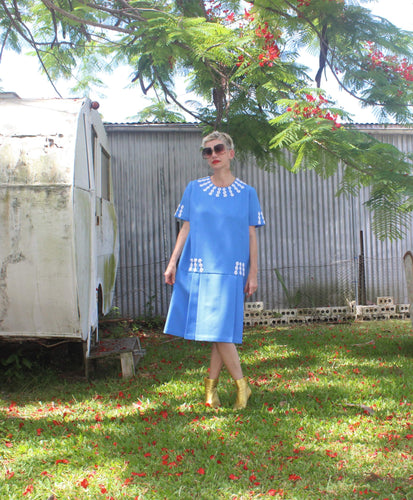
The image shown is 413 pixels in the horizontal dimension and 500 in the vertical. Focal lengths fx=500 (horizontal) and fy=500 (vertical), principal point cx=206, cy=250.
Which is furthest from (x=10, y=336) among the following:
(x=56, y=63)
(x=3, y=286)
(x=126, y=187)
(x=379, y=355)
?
(x=56, y=63)

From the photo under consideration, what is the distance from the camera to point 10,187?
4.09 metres

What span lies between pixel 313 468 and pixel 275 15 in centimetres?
488

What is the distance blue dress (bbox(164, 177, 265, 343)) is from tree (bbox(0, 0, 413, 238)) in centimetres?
139

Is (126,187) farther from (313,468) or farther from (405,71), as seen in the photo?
(313,468)

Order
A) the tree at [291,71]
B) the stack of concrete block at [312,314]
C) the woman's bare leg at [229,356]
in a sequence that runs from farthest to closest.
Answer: the stack of concrete block at [312,314], the tree at [291,71], the woman's bare leg at [229,356]

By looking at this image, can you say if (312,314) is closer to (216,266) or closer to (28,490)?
(216,266)

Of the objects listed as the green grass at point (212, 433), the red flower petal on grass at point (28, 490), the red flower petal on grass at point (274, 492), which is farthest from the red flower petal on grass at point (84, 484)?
the red flower petal on grass at point (274, 492)

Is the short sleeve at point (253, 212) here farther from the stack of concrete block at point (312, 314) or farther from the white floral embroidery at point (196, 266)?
the stack of concrete block at point (312, 314)

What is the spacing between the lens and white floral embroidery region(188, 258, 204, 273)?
3712mm

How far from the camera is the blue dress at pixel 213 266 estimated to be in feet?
11.9

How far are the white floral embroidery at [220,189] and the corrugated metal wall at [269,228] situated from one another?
5.28m

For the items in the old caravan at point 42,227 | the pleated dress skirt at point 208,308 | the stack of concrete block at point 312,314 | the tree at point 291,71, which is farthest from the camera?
the stack of concrete block at point 312,314

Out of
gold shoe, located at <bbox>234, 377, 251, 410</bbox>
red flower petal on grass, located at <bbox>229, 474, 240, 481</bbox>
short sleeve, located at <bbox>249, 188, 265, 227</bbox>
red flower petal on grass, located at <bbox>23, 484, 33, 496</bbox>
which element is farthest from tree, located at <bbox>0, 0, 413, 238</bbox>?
red flower petal on grass, located at <bbox>23, 484, 33, 496</bbox>

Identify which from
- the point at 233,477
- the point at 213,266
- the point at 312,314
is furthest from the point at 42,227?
the point at 312,314
